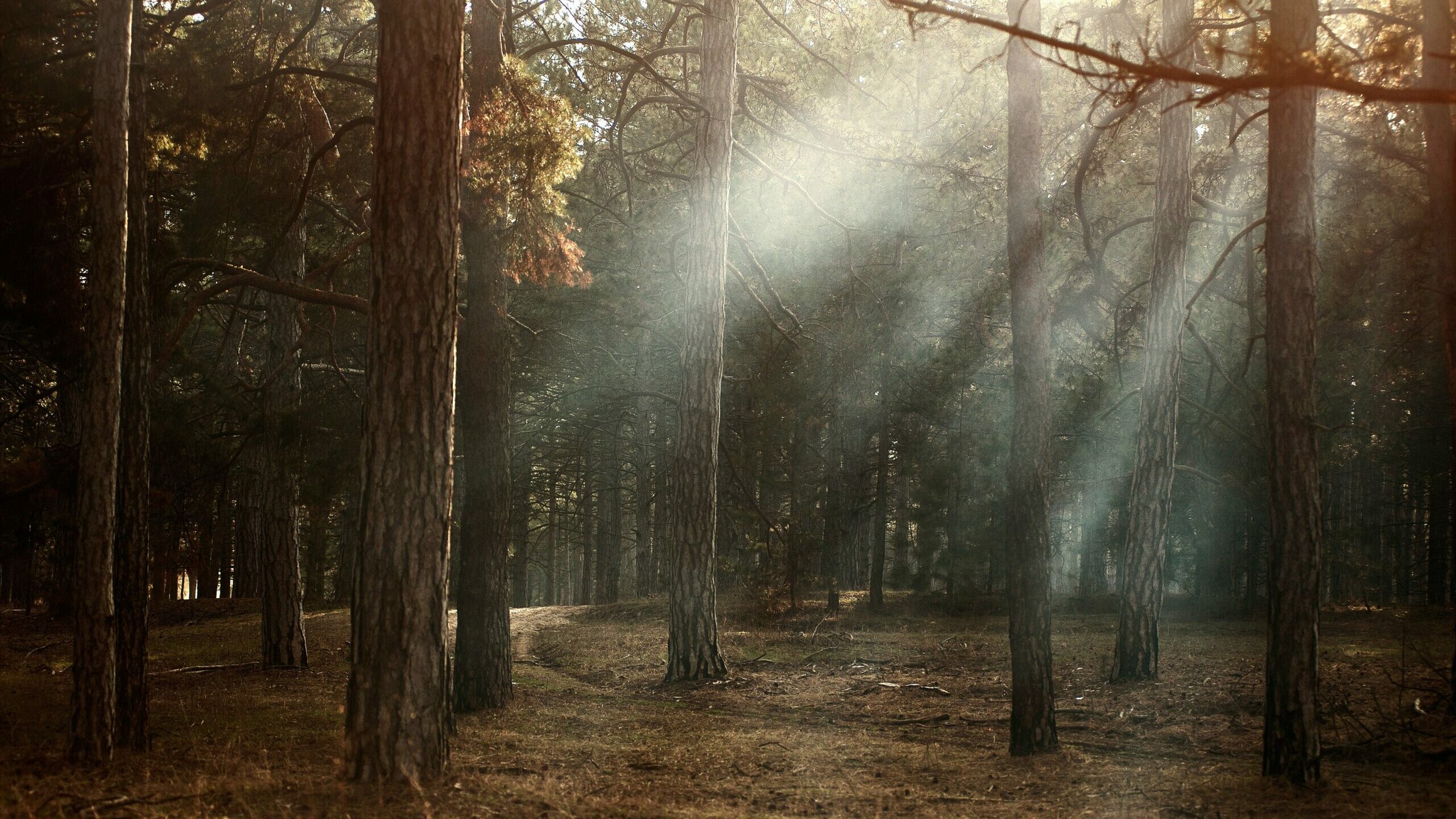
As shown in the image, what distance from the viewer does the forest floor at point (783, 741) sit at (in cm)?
600

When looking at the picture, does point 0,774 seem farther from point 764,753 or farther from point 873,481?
point 873,481

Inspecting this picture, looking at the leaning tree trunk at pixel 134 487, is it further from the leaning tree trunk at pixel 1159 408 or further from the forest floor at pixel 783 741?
the leaning tree trunk at pixel 1159 408

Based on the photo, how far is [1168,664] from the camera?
515 inches

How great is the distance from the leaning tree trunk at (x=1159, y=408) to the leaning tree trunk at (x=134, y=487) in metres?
10.3

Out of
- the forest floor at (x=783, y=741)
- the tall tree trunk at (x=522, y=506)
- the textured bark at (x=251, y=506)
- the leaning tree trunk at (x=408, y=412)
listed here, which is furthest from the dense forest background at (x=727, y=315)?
the forest floor at (x=783, y=741)

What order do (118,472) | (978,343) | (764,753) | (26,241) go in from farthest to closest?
1. (978,343)
2. (26,241)
3. (764,753)
4. (118,472)

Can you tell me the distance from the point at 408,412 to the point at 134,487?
11.0ft

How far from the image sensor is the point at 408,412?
20.0 feet

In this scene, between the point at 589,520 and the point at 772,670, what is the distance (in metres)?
22.8

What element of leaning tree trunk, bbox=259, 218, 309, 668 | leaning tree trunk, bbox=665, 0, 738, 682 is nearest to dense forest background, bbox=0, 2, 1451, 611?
leaning tree trunk, bbox=259, 218, 309, 668

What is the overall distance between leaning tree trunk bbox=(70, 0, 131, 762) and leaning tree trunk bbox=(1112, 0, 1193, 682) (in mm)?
10442

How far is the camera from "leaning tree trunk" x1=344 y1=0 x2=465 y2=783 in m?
5.98

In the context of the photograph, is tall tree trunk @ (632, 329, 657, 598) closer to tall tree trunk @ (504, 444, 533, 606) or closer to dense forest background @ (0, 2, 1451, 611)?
dense forest background @ (0, 2, 1451, 611)

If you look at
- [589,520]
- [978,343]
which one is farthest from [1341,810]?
[589,520]
